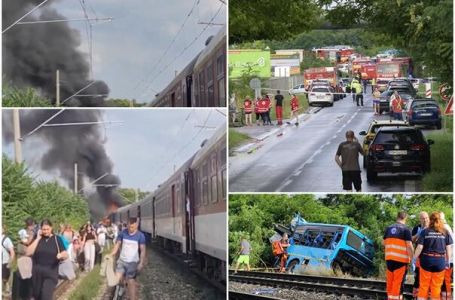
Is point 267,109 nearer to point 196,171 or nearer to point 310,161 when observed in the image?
point 310,161

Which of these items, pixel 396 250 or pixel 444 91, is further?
pixel 444 91

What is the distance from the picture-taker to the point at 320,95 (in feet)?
33.7

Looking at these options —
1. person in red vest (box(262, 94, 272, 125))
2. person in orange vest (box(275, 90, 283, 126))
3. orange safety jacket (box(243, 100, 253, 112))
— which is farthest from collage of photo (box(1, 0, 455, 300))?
person in orange vest (box(275, 90, 283, 126))

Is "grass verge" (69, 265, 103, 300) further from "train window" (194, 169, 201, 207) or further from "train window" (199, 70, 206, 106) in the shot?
"train window" (199, 70, 206, 106)

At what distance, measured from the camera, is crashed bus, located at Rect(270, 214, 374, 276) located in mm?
9688

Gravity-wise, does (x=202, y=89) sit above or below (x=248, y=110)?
above

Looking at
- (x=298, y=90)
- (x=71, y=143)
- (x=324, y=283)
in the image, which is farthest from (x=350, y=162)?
(x=71, y=143)

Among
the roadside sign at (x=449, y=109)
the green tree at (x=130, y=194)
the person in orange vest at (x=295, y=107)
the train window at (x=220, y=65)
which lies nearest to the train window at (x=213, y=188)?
the green tree at (x=130, y=194)

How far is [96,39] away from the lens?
946 centimetres

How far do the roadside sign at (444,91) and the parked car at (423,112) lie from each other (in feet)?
0.34

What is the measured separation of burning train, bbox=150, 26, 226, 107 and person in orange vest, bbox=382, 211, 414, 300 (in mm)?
2170

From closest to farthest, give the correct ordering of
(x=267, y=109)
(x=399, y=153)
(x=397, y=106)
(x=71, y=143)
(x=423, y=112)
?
(x=71, y=143)
(x=399, y=153)
(x=423, y=112)
(x=397, y=106)
(x=267, y=109)

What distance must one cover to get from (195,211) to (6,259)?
197 centimetres

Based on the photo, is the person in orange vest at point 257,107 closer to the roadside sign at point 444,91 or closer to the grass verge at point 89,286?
the roadside sign at point 444,91
